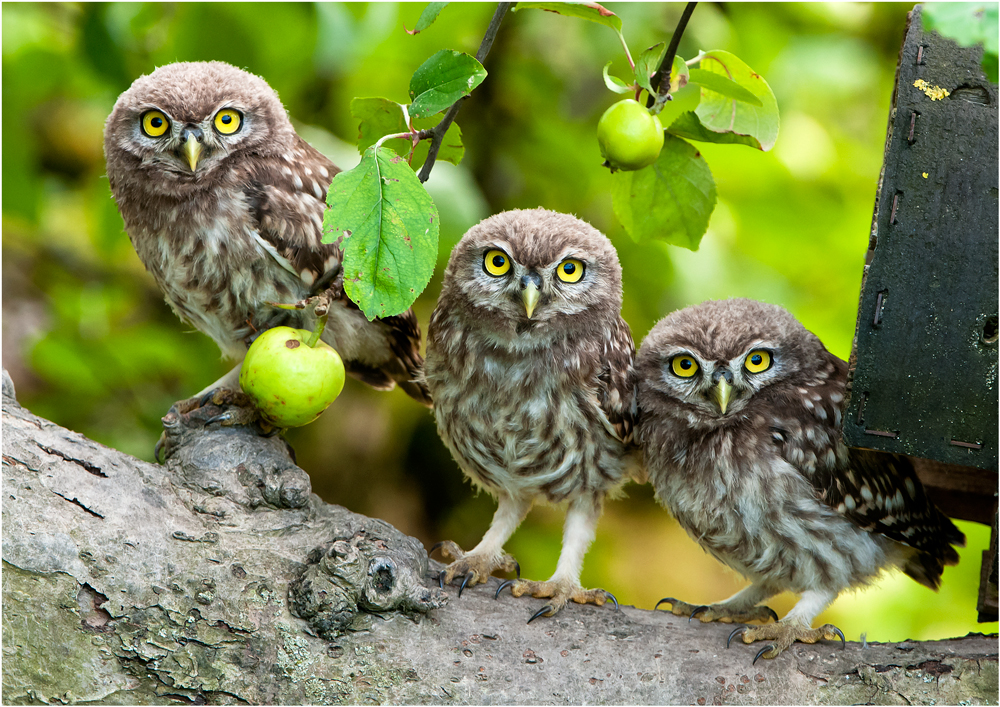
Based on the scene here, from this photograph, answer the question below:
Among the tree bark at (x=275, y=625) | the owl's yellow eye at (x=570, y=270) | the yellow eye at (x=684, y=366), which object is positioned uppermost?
the owl's yellow eye at (x=570, y=270)

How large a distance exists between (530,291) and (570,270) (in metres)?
0.18

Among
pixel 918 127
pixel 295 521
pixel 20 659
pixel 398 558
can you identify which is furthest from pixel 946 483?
pixel 20 659

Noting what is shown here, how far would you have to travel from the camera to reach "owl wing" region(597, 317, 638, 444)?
2.38 meters

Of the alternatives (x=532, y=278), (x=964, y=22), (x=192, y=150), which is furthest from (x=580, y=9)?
(x=192, y=150)

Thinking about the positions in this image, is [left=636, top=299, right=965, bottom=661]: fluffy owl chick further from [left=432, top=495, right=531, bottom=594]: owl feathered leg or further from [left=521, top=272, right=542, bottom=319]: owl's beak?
[left=432, top=495, right=531, bottom=594]: owl feathered leg

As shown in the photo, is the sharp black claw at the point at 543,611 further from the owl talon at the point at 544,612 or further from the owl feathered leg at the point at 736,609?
the owl feathered leg at the point at 736,609

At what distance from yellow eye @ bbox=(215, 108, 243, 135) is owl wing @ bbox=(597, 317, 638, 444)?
1.19 metres

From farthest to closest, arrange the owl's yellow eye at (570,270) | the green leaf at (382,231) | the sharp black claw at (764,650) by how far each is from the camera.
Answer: the owl's yellow eye at (570,270), the sharp black claw at (764,650), the green leaf at (382,231)

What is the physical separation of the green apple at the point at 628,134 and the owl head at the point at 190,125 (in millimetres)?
1099

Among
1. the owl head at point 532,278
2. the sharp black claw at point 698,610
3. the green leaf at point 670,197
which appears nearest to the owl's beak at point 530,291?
the owl head at point 532,278

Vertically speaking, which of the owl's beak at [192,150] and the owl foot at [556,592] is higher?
the owl's beak at [192,150]

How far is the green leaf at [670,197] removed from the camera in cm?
210

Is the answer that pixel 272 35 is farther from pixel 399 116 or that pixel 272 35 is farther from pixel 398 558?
pixel 398 558

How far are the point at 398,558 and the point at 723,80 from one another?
132 cm
